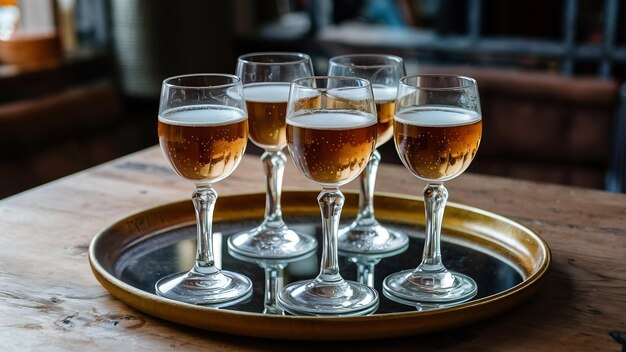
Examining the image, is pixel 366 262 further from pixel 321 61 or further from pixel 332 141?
pixel 321 61

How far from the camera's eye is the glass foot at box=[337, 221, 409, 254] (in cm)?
125

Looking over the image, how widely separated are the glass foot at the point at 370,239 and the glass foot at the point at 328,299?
0.15m

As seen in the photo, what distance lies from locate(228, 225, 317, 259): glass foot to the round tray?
0.07 feet

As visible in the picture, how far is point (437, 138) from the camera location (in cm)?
105

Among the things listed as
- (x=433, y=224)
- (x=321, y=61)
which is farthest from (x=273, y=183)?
(x=321, y=61)

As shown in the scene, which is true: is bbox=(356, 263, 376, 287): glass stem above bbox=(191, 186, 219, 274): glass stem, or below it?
below

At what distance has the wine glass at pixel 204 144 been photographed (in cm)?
105

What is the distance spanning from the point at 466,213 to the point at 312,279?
322mm

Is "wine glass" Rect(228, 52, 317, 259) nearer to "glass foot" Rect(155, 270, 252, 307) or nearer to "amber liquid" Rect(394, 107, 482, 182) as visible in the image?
"glass foot" Rect(155, 270, 252, 307)

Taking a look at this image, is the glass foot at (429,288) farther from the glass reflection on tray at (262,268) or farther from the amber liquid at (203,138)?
the amber liquid at (203,138)

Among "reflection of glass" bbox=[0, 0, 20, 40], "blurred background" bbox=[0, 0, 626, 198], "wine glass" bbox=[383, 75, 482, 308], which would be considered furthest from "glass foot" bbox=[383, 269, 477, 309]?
"reflection of glass" bbox=[0, 0, 20, 40]

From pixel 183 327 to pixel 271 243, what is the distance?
0.29 m

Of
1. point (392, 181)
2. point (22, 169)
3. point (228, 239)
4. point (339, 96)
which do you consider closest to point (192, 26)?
point (22, 169)

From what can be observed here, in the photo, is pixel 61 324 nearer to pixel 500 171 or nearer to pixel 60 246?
pixel 60 246
